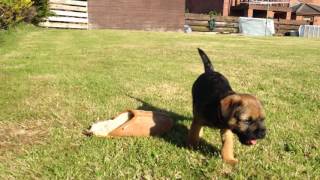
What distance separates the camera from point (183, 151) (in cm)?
437

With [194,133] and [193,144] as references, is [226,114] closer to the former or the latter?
[194,133]

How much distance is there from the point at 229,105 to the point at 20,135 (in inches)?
95.6

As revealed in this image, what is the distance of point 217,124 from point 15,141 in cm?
218

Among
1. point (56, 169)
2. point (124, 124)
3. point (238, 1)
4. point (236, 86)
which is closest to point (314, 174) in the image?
point (124, 124)

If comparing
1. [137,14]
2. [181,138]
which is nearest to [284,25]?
[137,14]

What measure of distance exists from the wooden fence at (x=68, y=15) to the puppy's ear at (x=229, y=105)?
2150cm

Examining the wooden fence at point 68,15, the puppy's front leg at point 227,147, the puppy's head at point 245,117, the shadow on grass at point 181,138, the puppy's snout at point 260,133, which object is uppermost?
the wooden fence at point 68,15

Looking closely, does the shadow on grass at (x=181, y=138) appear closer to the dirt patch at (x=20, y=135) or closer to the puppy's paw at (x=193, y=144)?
the puppy's paw at (x=193, y=144)

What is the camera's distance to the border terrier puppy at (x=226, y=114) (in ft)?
12.2

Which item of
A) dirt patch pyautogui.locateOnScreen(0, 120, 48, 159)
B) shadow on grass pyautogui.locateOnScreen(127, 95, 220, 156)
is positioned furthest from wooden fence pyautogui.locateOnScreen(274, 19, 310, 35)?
dirt patch pyautogui.locateOnScreen(0, 120, 48, 159)

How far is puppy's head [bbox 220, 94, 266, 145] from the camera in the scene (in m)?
3.71

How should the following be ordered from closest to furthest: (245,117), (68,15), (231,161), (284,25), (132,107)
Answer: (245,117) → (231,161) → (132,107) → (68,15) → (284,25)

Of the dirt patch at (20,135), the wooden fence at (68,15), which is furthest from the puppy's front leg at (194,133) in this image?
the wooden fence at (68,15)

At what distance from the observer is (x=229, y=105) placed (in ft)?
12.3
